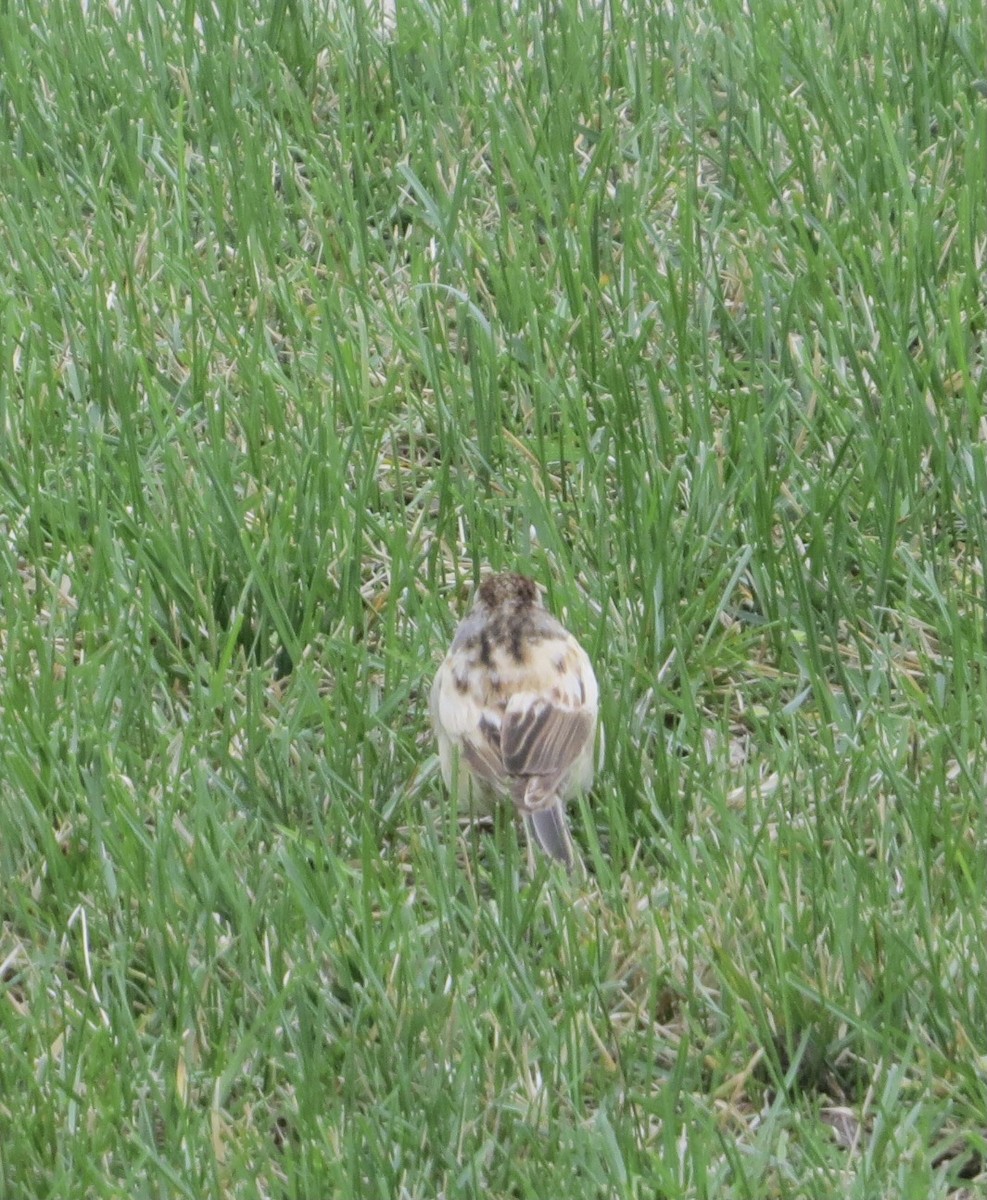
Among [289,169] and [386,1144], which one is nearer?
[386,1144]

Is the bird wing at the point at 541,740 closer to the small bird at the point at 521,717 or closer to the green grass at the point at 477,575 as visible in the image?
the small bird at the point at 521,717

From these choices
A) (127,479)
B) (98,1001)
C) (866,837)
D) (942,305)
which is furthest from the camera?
(942,305)

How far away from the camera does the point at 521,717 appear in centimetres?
469

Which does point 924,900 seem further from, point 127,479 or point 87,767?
point 127,479

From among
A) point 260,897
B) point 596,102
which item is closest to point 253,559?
point 260,897

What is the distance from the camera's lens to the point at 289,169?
693cm

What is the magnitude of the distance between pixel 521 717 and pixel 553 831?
28 centimetres

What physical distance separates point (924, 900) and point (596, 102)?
3770 mm

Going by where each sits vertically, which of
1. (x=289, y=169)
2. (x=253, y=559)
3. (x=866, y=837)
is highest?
(x=289, y=169)

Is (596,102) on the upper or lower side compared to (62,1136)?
upper

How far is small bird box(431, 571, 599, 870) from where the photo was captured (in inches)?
180

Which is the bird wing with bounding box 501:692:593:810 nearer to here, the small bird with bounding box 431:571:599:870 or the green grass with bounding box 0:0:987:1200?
the small bird with bounding box 431:571:599:870

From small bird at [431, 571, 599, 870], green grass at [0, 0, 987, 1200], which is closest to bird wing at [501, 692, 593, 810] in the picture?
small bird at [431, 571, 599, 870]

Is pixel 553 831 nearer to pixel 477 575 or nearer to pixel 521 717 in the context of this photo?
pixel 521 717
